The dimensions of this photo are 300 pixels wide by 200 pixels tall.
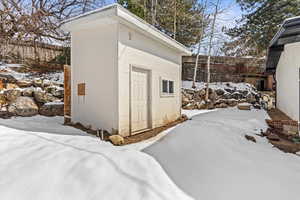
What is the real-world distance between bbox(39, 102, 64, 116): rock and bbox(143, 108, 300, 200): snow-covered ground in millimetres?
3959

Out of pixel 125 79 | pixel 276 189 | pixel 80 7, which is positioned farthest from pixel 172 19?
pixel 276 189

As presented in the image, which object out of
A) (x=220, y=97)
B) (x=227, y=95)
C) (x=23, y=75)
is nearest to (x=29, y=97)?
(x=23, y=75)

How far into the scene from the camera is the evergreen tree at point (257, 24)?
11.5 metres

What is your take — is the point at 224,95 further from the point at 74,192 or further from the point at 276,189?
the point at 74,192

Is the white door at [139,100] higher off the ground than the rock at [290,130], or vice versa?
the white door at [139,100]

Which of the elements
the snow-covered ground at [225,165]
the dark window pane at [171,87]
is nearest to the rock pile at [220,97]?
the dark window pane at [171,87]

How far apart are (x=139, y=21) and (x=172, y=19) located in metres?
7.32

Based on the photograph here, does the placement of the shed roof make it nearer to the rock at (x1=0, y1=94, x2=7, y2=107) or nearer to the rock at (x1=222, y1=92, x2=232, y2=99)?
the rock at (x1=0, y1=94, x2=7, y2=107)

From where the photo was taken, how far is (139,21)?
194 inches

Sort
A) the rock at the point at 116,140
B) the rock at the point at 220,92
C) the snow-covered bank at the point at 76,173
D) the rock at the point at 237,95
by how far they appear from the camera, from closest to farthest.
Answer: the snow-covered bank at the point at 76,173
the rock at the point at 116,140
the rock at the point at 220,92
the rock at the point at 237,95

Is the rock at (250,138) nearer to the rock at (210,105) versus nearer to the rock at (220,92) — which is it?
the rock at (210,105)

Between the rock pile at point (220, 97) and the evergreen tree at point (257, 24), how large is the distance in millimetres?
2982

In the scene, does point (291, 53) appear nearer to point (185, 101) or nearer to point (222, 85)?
point (185, 101)

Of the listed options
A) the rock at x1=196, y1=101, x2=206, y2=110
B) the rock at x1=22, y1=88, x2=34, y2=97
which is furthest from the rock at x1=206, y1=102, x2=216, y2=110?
the rock at x1=22, y1=88, x2=34, y2=97
